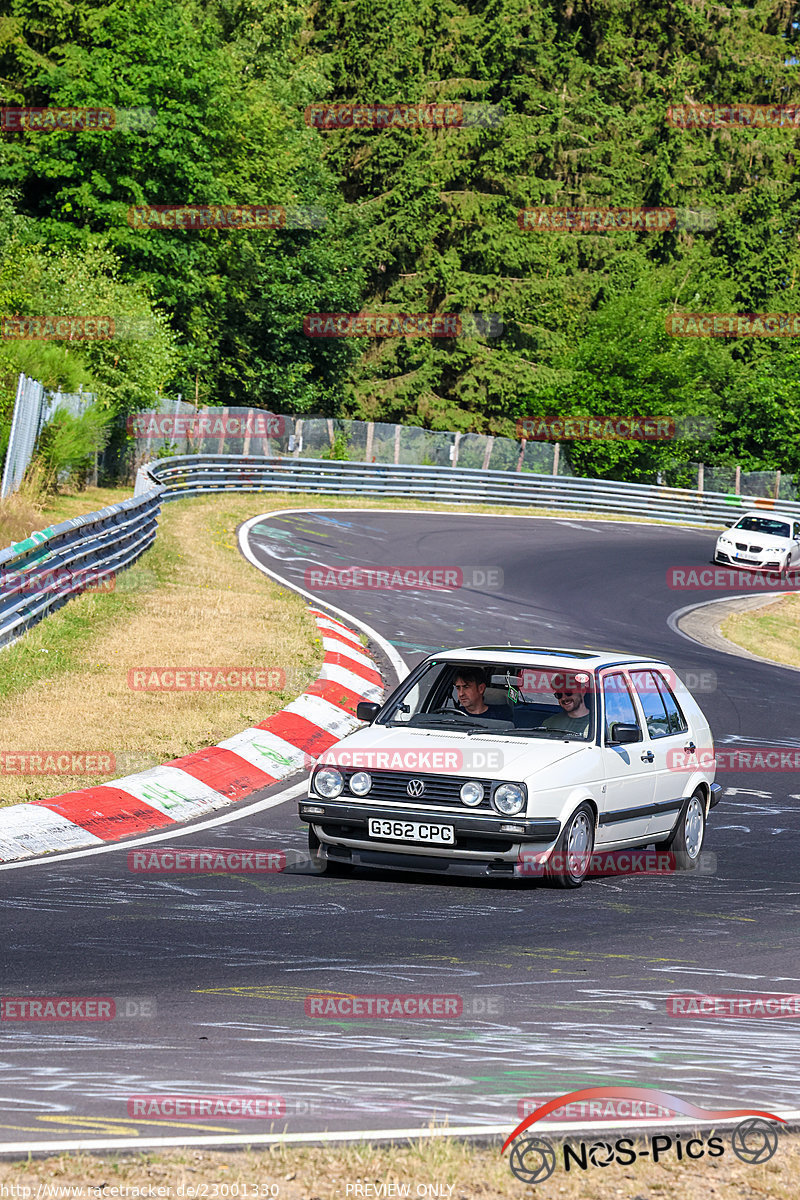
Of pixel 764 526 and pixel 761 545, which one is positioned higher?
pixel 764 526

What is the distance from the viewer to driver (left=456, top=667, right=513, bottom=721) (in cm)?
1033

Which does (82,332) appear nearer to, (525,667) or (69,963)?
(525,667)

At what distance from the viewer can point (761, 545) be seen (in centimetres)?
3541

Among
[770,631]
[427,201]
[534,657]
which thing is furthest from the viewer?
[427,201]

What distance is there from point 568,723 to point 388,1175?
604 cm

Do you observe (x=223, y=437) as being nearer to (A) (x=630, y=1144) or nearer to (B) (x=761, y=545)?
(B) (x=761, y=545)

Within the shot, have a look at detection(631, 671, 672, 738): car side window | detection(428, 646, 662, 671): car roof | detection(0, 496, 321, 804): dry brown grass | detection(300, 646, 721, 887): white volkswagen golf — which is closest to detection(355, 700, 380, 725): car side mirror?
detection(300, 646, 721, 887): white volkswagen golf

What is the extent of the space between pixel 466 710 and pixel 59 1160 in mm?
6398

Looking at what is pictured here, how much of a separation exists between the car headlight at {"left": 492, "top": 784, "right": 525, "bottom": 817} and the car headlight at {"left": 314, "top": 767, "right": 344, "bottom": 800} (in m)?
1.01

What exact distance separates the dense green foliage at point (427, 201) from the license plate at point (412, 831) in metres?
26.4

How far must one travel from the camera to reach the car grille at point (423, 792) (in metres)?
9.14

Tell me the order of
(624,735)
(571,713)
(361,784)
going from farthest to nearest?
(571,713) → (624,735) → (361,784)

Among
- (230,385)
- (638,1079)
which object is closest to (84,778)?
(638,1079)

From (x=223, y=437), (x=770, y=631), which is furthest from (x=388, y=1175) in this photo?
(x=223, y=437)
